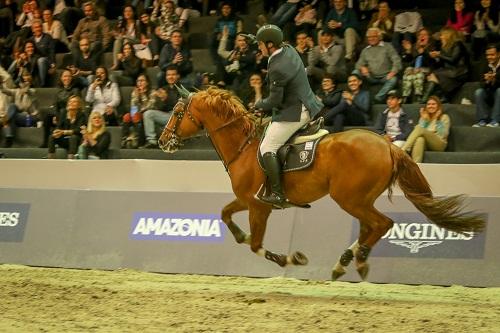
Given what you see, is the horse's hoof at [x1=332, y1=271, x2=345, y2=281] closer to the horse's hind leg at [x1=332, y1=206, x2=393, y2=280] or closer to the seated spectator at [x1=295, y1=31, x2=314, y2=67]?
the horse's hind leg at [x1=332, y1=206, x2=393, y2=280]

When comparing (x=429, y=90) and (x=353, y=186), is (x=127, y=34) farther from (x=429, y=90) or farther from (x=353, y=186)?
(x=353, y=186)

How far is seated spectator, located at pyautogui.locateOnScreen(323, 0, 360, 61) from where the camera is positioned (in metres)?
15.9

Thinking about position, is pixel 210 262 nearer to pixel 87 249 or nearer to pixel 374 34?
pixel 87 249

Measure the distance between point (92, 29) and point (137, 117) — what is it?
4.03m

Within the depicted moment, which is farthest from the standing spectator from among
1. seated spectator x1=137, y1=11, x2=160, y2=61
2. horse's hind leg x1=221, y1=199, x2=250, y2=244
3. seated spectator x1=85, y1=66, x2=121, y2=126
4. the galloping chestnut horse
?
the galloping chestnut horse

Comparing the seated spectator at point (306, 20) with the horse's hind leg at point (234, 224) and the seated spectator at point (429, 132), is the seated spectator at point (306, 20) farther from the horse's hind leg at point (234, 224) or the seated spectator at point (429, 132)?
the horse's hind leg at point (234, 224)

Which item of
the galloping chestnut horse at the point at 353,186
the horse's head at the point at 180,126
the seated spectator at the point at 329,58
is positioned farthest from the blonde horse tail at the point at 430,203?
the seated spectator at the point at 329,58

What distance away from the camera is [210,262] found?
1169 cm

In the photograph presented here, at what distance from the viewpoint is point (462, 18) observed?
50.6 ft

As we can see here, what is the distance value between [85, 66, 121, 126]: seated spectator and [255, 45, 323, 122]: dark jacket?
7.21 meters

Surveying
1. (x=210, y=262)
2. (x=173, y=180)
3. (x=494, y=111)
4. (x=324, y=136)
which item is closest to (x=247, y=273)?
(x=210, y=262)

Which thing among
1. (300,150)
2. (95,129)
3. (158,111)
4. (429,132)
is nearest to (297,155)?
(300,150)

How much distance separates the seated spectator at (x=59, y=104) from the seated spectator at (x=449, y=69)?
658 centimetres

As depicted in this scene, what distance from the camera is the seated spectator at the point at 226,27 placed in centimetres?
1722
